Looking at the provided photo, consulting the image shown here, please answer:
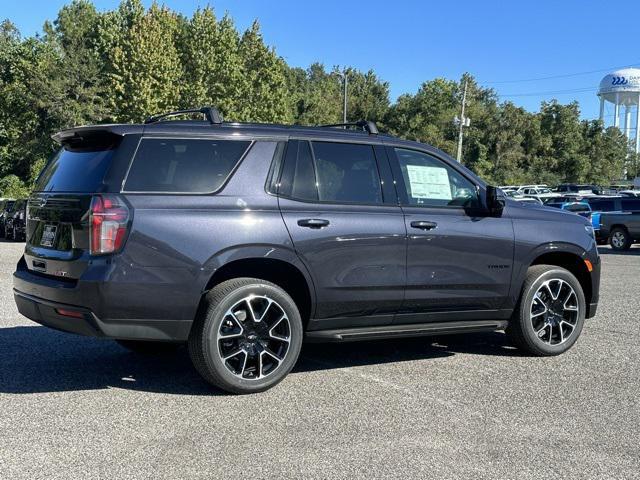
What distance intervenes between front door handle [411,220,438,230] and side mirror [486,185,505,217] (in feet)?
2.12

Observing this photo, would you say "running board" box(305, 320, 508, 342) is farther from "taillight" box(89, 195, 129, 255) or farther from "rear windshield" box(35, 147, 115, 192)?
"rear windshield" box(35, 147, 115, 192)

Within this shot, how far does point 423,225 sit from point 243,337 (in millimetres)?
1728

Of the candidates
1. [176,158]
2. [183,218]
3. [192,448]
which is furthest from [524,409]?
[176,158]

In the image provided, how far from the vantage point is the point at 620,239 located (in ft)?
72.6

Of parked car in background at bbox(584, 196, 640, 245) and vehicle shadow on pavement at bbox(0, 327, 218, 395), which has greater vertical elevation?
parked car in background at bbox(584, 196, 640, 245)

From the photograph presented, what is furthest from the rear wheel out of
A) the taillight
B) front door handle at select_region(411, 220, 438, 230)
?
the taillight

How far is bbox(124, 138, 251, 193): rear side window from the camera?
472 cm

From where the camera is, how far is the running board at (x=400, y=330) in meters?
5.26

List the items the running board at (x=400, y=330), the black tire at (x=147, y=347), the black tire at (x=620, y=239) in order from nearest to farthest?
the running board at (x=400, y=330) → the black tire at (x=147, y=347) → the black tire at (x=620, y=239)

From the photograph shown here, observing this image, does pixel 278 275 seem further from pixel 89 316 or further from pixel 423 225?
pixel 89 316

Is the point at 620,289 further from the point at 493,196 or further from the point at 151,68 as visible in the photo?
the point at 151,68

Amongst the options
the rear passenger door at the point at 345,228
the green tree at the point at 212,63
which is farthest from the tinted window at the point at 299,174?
the green tree at the point at 212,63

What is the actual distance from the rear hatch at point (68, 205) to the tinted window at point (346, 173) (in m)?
1.57

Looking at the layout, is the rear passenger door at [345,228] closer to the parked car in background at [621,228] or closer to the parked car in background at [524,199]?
the parked car in background at [524,199]
